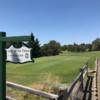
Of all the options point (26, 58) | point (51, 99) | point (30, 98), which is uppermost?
point (26, 58)

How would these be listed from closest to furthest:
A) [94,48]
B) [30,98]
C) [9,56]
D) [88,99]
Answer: [9,56] → [88,99] → [30,98] → [94,48]

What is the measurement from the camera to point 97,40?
153000mm

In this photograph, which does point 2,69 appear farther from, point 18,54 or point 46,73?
point 46,73

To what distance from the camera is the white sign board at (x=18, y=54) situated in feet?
19.7

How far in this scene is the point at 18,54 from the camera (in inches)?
246

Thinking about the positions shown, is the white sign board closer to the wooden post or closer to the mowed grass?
the wooden post

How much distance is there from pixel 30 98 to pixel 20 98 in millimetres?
455

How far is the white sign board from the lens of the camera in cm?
601

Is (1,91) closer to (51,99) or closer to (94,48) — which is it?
(51,99)

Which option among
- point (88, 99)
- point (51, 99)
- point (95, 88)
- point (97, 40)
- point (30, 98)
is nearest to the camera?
point (51, 99)

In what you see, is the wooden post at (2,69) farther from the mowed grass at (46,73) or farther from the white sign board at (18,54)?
the mowed grass at (46,73)

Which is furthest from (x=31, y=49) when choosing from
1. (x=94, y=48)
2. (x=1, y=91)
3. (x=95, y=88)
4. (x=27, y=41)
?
(x=94, y=48)

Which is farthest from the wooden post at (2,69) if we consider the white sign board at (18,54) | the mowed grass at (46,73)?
the mowed grass at (46,73)

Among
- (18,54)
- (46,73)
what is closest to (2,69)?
(18,54)
